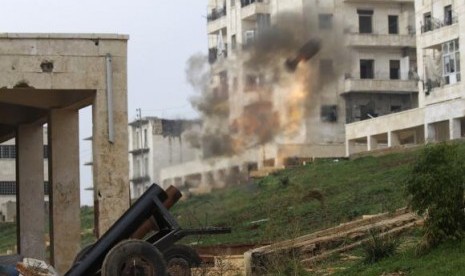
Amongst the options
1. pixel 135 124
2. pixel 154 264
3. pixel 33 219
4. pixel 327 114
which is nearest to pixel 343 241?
pixel 154 264

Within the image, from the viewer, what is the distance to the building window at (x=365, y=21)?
69.3 meters

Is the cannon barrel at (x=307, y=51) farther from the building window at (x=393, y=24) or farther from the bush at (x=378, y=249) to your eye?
the building window at (x=393, y=24)

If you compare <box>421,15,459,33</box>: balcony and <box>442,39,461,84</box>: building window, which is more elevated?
<box>421,15,459,33</box>: balcony

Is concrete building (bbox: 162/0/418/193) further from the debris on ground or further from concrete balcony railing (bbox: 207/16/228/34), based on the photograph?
the debris on ground

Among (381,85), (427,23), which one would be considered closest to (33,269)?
(427,23)

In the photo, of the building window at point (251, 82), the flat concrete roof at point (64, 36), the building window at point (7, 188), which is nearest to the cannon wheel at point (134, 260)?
the flat concrete roof at point (64, 36)

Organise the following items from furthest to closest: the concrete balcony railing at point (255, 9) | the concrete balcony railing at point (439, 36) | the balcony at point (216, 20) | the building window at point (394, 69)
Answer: the building window at point (394, 69) < the concrete balcony railing at point (255, 9) < the balcony at point (216, 20) < the concrete balcony railing at point (439, 36)

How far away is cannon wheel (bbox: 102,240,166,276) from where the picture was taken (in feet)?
61.9

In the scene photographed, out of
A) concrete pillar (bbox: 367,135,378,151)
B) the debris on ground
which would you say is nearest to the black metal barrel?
the debris on ground

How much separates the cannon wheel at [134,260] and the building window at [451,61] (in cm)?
3930

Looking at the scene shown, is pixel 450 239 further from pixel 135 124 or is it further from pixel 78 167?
pixel 135 124

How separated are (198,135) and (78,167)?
1129 centimetres

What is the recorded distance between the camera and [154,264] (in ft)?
62.3

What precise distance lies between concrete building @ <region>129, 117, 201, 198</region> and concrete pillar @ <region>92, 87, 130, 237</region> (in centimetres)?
1132
